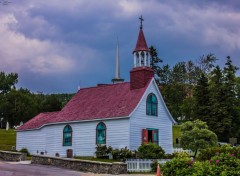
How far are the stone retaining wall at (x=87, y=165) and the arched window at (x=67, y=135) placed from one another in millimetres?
9346

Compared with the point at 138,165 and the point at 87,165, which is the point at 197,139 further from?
the point at 87,165

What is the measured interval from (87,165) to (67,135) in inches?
538

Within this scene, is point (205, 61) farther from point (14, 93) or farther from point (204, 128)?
point (204, 128)

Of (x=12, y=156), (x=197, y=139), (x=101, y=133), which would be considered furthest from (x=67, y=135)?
(x=197, y=139)

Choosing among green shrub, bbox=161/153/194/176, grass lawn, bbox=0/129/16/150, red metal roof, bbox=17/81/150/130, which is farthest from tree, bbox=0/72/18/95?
green shrub, bbox=161/153/194/176

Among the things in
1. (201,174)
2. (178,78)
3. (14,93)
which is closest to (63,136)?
(201,174)

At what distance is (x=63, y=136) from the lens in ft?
127

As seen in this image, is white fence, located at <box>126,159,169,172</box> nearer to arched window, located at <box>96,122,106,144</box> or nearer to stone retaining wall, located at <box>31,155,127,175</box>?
→ stone retaining wall, located at <box>31,155,127,175</box>

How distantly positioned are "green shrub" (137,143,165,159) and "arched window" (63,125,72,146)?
30.2 feet

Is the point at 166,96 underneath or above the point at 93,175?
above

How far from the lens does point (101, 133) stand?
1400 inches

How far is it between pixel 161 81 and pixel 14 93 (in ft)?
92.2

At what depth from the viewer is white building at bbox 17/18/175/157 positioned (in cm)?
3444

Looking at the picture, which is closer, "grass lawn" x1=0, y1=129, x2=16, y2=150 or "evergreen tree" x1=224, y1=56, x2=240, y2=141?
"grass lawn" x1=0, y1=129, x2=16, y2=150
